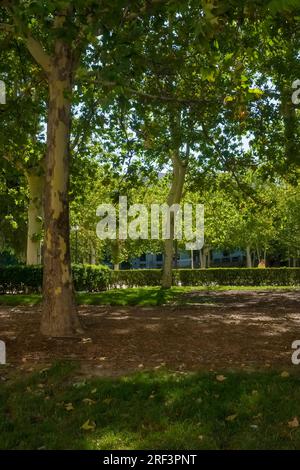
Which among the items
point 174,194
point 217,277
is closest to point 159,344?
point 174,194

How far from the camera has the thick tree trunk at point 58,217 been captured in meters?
8.89

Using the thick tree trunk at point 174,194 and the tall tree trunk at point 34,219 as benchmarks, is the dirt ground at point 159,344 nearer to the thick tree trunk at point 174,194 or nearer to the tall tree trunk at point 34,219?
the tall tree trunk at point 34,219

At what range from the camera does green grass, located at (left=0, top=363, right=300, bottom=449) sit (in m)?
4.92

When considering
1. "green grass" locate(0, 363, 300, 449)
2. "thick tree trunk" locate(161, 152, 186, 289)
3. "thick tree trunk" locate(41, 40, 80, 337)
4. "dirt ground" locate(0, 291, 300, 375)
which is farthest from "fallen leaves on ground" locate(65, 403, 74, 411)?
"thick tree trunk" locate(161, 152, 186, 289)

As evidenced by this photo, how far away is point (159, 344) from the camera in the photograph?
8.34 m

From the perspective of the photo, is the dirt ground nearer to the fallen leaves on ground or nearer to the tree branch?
the fallen leaves on ground

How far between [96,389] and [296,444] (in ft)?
8.28

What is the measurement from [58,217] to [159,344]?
2.81 meters

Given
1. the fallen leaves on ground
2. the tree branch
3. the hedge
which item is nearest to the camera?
the fallen leaves on ground

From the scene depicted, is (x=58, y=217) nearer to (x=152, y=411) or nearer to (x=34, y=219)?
(x=152, y=411)

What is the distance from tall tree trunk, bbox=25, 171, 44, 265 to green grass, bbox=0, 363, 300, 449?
15135 mm

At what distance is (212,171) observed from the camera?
22688 mm

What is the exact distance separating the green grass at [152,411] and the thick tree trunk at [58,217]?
6.71 feet
